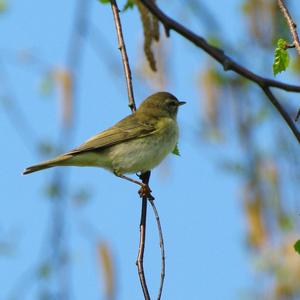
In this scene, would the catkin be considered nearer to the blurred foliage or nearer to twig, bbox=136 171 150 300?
twig, bbox=136 171 150 300

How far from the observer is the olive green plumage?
5328 mm

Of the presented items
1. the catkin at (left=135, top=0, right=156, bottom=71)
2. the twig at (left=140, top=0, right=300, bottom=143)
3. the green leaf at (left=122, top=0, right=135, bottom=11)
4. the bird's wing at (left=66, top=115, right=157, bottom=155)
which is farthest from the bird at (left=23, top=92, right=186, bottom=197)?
the twig at (left=140, top=0, right=300, bottom=143)

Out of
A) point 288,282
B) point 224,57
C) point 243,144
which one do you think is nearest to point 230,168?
point 243,144

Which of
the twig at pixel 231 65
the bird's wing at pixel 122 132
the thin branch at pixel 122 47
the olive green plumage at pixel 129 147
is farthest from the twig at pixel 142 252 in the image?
the bird's wing at pixel 122 132

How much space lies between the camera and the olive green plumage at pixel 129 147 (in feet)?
17.5

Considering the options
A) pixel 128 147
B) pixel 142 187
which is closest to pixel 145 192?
pixel 142 187

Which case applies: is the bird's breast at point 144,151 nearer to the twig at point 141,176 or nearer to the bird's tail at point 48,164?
the twig at point 141,176

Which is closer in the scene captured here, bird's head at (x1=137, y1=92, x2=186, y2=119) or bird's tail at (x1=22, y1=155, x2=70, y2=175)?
bird's tail at (x1=22, y1=155, x2=70, y2=175)

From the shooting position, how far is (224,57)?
3.61 m

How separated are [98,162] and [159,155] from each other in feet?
1.51

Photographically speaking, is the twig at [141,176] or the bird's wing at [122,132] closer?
the twig at [141,176]

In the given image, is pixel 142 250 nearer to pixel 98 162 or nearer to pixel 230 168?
pixel 98 162

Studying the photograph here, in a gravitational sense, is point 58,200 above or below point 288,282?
above

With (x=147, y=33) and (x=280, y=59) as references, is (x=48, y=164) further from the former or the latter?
(x=280, y=59)
